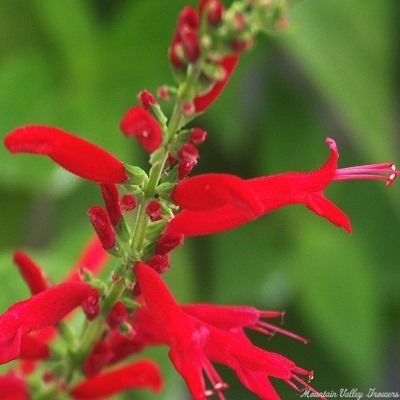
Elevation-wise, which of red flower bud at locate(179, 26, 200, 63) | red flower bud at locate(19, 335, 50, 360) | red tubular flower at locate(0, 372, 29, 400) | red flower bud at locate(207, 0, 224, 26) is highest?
red flower bud at locate(207, 0, 224, 26)

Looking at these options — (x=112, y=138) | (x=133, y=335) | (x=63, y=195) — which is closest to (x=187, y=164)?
(x=133, y=335)

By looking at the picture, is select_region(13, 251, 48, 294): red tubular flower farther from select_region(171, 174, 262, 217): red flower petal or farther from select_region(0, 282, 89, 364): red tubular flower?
select_region(171, 174, 262, 217): red flower petal

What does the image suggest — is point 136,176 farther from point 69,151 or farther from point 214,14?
point 214,14

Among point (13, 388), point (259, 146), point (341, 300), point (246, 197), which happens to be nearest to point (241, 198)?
point (246, 197)

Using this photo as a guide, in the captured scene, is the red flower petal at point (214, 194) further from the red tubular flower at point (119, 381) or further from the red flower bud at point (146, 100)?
the red tubular flower at point (119, 381)

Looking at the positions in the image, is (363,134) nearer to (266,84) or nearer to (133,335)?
(266,84)

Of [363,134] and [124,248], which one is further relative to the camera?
[363,134]

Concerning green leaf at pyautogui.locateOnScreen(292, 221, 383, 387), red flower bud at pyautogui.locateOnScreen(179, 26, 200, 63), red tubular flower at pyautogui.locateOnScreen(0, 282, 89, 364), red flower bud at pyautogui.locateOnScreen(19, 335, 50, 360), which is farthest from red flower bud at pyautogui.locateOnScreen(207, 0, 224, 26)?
green leaf at pyautogui.locateOnScreen(292, 221, 383, 387)
